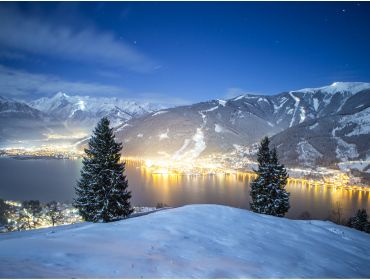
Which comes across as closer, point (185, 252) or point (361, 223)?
point (185, 252)

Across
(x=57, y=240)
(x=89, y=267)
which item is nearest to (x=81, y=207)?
(x=57, y=240)

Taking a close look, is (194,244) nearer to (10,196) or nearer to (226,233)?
(226,233)

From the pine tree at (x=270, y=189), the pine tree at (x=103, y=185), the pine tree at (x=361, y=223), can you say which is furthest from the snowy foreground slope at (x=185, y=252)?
the pine tree at (x=361, y=223)

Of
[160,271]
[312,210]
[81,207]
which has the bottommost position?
[312,210]

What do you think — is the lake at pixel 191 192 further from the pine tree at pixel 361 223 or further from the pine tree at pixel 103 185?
the pine tree at pixel 103 185

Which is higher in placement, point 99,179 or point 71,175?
point 99,179

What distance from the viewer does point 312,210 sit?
8725cm

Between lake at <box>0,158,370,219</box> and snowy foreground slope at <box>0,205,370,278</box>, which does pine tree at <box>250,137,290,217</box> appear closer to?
snowy foreground slope at <box>0,205,370,278</box>

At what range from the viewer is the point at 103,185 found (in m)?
24.0

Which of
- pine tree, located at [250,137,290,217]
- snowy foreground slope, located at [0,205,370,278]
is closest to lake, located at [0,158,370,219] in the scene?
pine tree, located at [250,137,290,217]

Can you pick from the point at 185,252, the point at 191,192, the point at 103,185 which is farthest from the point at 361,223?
the point at 191,192

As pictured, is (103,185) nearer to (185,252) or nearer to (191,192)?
(185,252)

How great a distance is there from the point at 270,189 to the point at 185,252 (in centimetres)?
2241

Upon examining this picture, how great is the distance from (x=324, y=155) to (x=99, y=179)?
640ft
